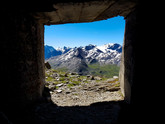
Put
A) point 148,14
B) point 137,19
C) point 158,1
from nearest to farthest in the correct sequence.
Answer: point 158,1
point 148,14
point 137,19

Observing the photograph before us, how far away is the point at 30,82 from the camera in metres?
5.70

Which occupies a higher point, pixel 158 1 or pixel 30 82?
pixel 158 1

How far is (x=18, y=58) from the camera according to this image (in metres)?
4.99

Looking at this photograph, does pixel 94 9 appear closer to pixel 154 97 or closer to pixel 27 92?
pixel 154 97

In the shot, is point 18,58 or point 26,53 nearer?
point 18,58

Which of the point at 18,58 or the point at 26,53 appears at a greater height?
the point at 26,53

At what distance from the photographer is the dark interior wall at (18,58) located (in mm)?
4474

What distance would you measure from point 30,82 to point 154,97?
646 centimetres

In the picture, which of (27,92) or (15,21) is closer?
(15,21)

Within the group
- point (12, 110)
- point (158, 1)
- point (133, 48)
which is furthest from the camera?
point (133, 48)

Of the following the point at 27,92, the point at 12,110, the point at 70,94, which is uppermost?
the point at 27,92

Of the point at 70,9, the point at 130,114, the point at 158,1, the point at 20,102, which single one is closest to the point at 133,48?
the point at 158,1

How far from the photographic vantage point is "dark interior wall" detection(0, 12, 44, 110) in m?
4.47

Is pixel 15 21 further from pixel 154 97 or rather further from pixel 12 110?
pixel 154 97
